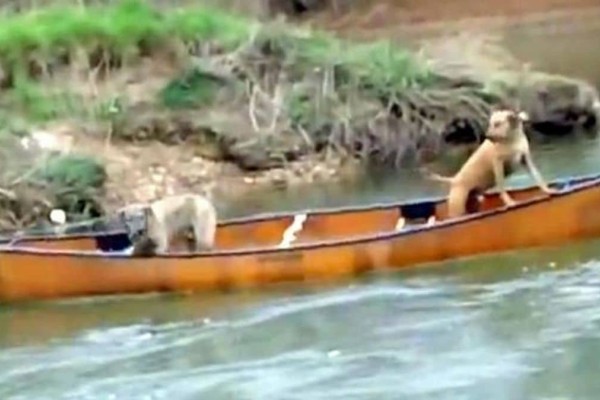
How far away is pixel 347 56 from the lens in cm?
2211

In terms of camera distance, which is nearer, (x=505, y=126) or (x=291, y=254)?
(x=291, y=254)

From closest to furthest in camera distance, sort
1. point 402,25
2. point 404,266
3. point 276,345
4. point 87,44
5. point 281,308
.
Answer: point 276,345, point 281,308, point 404,266, point 87,44, point 402,25

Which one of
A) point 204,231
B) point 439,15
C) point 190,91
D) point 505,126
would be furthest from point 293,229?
point 439,15

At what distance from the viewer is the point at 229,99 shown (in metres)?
21.7

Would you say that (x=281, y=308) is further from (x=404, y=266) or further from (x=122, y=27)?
(x=122, y=27)

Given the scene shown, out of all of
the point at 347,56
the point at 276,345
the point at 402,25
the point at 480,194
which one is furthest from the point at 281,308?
the point at 402,25

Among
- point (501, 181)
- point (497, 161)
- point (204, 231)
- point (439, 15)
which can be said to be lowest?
point (204, 231)

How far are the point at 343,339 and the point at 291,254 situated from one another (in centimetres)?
202

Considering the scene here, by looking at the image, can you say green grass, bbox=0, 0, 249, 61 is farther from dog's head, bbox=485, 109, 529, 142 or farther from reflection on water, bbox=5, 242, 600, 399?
reflection on water, bbox=5, 242, 600, 399

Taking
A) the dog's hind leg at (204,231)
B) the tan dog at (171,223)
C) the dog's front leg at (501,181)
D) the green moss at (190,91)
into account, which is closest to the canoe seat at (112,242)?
the tan dog at (171,223)

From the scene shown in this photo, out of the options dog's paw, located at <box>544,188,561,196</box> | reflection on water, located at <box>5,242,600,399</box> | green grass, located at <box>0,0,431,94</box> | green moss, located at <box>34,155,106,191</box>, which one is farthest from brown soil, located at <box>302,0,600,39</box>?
reflection on water, located at <box>5,242,600,399</box>

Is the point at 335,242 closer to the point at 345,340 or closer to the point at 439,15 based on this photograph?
the point at 345,340

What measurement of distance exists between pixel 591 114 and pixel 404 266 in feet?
27.6

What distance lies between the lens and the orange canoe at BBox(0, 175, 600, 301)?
572 inches
